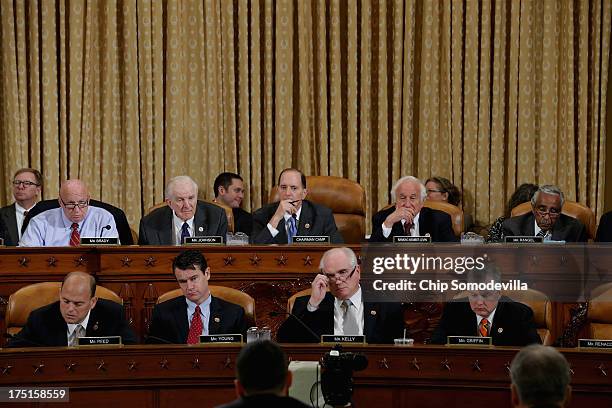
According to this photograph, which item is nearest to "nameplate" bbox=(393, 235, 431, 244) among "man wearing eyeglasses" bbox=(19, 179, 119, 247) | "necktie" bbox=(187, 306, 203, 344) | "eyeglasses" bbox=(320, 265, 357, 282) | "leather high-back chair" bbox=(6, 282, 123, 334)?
"eyeglasses" bbox=(320, 265, 357, 282)

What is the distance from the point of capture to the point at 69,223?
7.39m

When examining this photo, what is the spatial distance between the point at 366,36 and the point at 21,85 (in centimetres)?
290

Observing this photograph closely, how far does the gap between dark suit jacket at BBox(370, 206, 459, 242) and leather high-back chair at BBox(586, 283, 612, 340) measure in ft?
Result: 5.08

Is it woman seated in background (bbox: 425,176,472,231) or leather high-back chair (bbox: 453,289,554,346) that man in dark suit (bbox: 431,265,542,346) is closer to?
leather high-back chair (bbox: 453,289,554,346)

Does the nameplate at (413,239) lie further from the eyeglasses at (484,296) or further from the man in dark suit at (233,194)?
the man in dark suit at (233,194)

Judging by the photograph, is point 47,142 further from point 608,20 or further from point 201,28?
point 608,20

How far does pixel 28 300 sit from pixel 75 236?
4.46ft

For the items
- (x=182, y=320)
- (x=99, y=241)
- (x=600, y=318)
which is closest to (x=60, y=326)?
(x=182, y=320)

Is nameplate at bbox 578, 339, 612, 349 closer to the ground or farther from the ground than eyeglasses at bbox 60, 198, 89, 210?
closer to the ground

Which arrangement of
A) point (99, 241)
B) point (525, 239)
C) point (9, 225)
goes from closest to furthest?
point (525, 239) < point (99, 241) < point (9, 225)

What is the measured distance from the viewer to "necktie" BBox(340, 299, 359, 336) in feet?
19.1

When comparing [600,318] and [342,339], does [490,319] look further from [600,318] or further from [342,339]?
[342,339]

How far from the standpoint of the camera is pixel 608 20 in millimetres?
9281

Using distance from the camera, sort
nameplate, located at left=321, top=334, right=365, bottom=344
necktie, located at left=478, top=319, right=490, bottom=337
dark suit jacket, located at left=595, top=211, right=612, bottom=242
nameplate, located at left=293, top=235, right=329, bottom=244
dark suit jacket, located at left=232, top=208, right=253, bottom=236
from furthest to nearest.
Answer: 1. dark suit jacket, located at left=232, top=208, right=253, bottom=236
2. dark suit jacket, located at left=595, top=211, right=612, bottom=242
3. nameplate, located at left=293, top=235, right=329, bottom=244
4. necktie, located at left=478, top=319, right=490, bottom=337
5. nameplate, located at left=321, top=334, right=365, bottom=344
